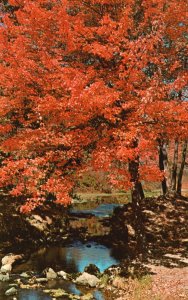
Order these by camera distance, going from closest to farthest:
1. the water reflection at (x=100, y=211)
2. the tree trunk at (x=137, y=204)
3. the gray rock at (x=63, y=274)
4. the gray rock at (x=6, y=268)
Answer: the tree trunk at (x=137, y=204) < the gray rock at (x=63, y=274) < the gray rock at (x=6, y=268) < the water reflection at (x=100, y=211)

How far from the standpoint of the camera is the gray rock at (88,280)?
16312 millimetres

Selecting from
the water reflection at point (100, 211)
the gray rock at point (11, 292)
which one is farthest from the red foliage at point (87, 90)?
the water reflection at point (100, 211)

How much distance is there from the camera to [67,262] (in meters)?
21.2

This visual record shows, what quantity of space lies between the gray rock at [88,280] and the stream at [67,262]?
0.97ft

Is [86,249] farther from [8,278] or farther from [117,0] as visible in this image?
[117,0]

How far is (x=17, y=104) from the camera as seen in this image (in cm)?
1717

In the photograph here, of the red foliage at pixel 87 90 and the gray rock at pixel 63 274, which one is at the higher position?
the red foliage at pixel 87 90

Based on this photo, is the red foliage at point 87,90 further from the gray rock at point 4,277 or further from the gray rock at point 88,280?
the gray rock at point 88,280

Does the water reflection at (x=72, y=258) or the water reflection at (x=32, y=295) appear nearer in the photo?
the water reflection at (x=32, y=295)

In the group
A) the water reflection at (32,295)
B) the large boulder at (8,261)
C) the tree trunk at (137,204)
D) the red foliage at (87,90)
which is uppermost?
the red foliage at (87,90)

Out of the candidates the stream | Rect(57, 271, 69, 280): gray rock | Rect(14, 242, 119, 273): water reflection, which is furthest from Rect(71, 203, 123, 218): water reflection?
Rect(57, 271, 69, 280): gray rock

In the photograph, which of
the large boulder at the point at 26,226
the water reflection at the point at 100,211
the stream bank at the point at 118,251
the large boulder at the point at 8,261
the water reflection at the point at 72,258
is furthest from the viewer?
the water reflection at the point at 100,211

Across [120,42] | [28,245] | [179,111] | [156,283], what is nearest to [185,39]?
[120,42]

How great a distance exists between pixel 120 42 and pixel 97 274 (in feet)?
36.6
